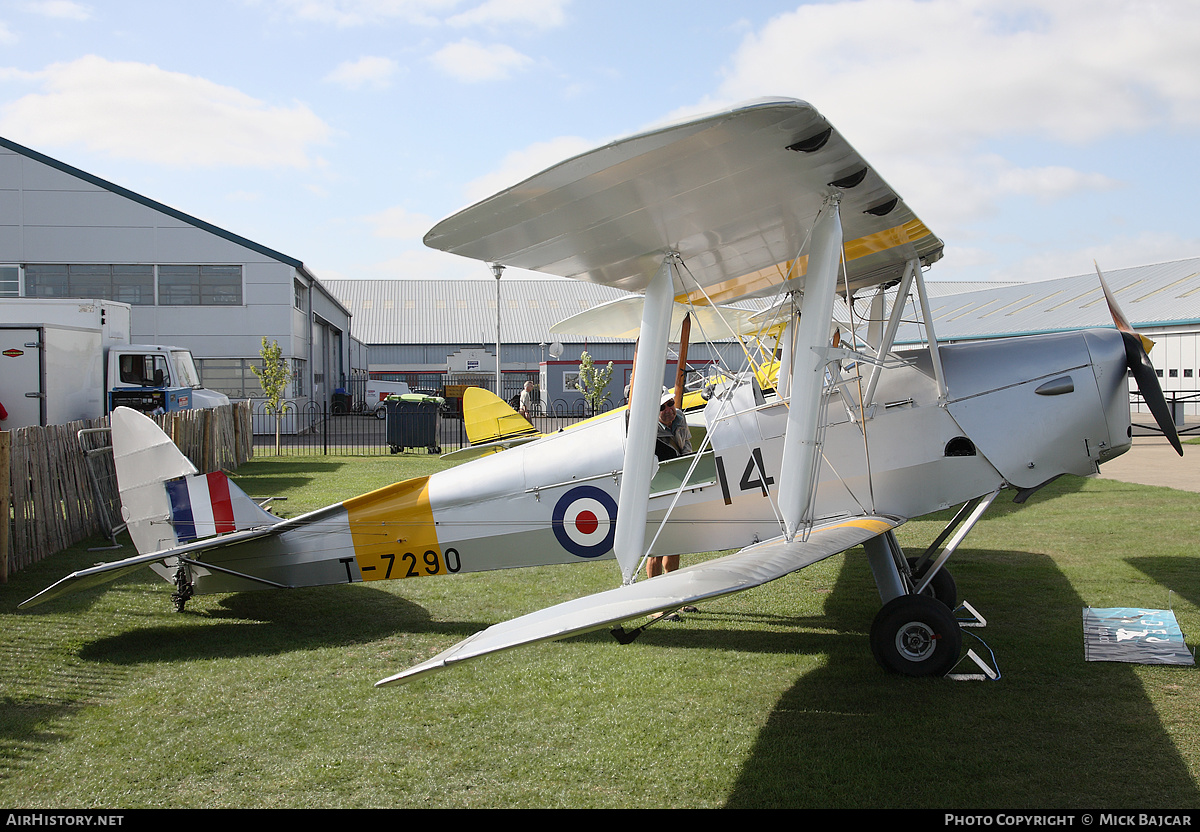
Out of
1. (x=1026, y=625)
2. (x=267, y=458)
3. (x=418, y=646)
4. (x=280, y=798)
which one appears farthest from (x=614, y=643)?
(x=267, y=458)

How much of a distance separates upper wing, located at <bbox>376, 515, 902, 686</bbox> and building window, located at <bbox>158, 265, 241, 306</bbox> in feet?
86.8

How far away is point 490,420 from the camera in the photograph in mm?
15297

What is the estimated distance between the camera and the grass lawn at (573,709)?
3574 millimetres

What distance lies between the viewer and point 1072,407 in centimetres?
532

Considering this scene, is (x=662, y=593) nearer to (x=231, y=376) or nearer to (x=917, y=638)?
(x=917, y=638)

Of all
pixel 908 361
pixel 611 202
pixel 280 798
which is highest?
pixel 611 202

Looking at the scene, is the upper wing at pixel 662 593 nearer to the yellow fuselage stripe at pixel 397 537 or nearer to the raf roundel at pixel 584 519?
the raf roundel at pixel 584 519

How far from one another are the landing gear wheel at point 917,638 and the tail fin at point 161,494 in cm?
453

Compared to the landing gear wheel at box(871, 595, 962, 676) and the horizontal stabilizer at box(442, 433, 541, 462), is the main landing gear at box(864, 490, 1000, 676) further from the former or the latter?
the horizontal stabilizer at box(442, 433, 541, 462)

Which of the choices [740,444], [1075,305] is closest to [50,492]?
[740,444]

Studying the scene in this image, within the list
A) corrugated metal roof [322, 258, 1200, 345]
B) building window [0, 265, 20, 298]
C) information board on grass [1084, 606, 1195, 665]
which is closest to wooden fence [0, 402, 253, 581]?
information board on grass [1084, 606, 1195, 665]

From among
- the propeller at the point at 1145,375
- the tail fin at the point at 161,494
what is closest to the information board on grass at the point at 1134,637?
the propeller at the point at 1145,375
